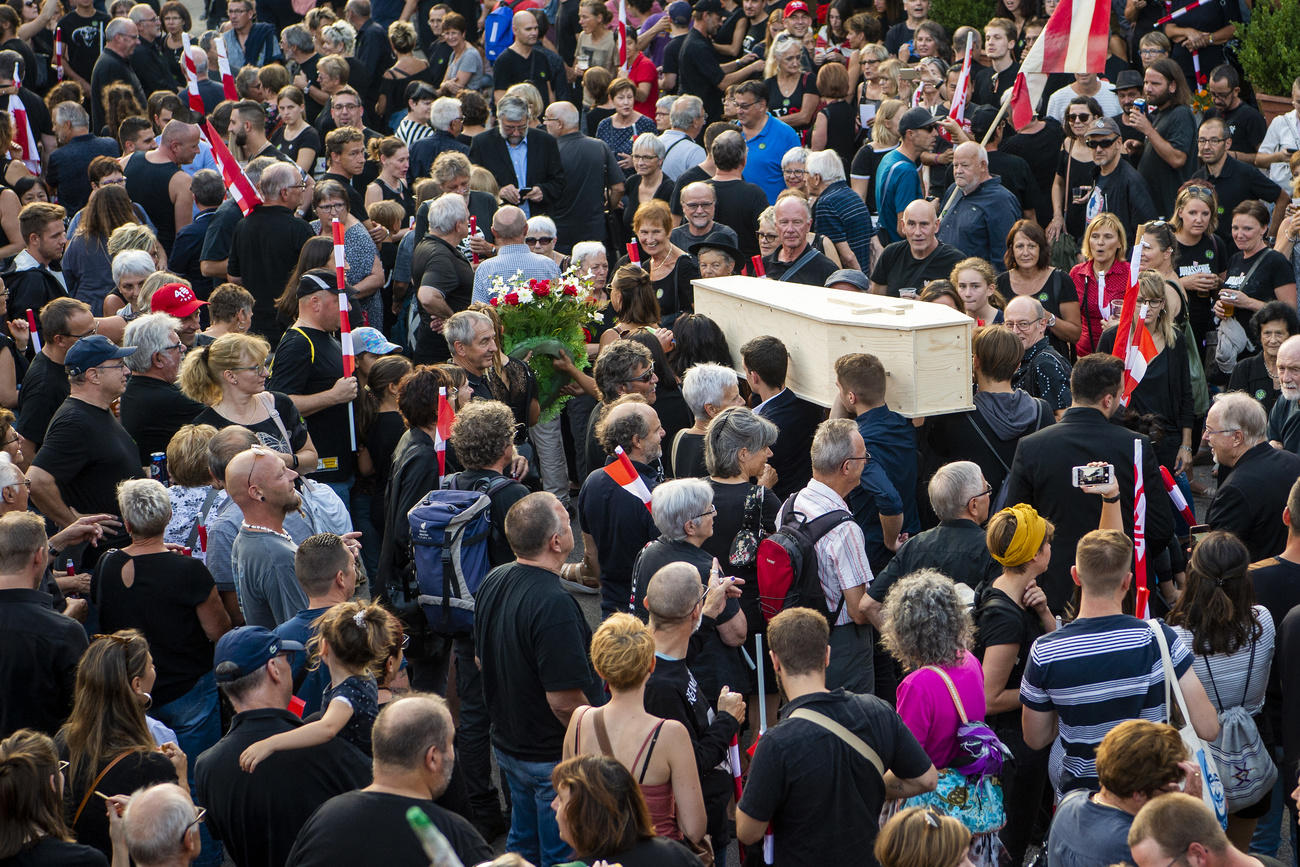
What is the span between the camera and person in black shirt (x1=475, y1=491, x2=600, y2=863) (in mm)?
5180

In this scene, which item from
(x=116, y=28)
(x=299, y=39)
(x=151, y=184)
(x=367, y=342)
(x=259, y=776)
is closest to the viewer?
(x=259, y=776)

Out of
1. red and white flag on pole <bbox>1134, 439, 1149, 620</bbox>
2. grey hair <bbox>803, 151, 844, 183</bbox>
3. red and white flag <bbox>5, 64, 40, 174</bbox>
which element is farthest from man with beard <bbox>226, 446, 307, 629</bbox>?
red and white flag <bbox>5, 64, 40, 174</bbox>

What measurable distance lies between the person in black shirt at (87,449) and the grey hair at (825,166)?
5.40 metres

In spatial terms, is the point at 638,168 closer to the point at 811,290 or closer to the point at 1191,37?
the point at 811,290

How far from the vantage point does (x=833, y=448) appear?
5.95 meters

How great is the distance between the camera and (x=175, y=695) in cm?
594

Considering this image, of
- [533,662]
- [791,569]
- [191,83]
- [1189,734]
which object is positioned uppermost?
[191,83]

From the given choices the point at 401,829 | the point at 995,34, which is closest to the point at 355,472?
the point at 401,829

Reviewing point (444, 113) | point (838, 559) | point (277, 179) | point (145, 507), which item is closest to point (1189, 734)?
point (838, 559)

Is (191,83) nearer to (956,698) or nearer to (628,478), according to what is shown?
(628,478)

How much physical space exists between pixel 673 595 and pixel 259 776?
1.50m

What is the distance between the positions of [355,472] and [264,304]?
243 cm

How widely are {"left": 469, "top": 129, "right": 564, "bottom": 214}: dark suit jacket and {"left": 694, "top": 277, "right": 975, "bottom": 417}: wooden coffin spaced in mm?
4153

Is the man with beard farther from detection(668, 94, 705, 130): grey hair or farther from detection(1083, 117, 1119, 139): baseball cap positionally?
detection(668, 94, 705, 130): grey hair
